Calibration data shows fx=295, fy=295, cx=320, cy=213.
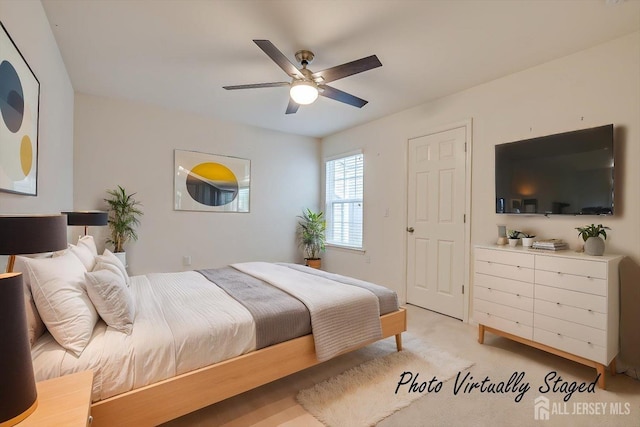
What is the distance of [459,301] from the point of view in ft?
10.8

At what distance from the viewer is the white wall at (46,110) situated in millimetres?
1644

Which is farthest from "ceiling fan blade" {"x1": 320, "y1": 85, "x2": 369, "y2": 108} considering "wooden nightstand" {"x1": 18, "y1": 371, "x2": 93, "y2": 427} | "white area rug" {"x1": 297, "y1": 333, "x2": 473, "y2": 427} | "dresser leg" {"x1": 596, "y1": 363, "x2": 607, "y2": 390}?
"dresser leg" {"x1": 596, "y1": 363, "x2": 607, "y2": 390}

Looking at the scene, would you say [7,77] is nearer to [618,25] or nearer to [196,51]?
[196,51]

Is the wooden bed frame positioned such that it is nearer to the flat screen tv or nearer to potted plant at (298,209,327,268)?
the flat screen tv

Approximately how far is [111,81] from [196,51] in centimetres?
132

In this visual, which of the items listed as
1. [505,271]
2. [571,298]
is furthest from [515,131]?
[571,298]

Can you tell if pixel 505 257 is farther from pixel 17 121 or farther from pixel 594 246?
pixel 17 121

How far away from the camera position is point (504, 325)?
2.50 metres

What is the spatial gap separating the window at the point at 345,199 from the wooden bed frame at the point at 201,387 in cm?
289

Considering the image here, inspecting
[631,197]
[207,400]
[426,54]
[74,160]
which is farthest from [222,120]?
[631,197]

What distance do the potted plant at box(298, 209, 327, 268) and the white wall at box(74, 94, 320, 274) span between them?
0.52 ft

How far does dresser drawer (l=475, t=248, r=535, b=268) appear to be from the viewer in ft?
7.74

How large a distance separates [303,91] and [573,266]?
240 cm

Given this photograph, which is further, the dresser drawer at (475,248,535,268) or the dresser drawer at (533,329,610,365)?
the dresser drawer at (475,248,535,268)
